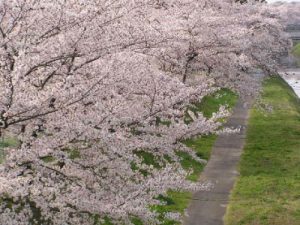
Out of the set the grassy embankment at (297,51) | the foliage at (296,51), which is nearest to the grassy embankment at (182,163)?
the grassy embankment at (297,51)

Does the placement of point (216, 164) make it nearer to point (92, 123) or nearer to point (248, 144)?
point (248, 144)

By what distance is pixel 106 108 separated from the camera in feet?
29.2

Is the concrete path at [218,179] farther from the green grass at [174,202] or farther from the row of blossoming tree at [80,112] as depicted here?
the row of blossoming tree at [80,112]

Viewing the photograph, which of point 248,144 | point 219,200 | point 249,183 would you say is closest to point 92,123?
point 219,200

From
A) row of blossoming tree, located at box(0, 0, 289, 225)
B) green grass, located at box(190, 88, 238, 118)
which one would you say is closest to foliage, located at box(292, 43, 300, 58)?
green grass, located at box(190, 88, 238, 118)

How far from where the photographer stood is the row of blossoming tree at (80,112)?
26.8 feet

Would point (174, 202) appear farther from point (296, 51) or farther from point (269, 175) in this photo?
point (296, 51)

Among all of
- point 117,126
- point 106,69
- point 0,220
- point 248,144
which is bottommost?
point 248,144

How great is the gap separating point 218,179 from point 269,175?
6.96ft

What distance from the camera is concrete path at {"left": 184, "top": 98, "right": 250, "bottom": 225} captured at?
15.9 meters

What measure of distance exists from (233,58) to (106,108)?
1567 centimetres

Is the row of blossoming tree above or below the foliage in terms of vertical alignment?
above

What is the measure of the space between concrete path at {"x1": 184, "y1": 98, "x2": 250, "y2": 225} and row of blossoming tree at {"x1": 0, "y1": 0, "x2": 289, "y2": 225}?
6023mm

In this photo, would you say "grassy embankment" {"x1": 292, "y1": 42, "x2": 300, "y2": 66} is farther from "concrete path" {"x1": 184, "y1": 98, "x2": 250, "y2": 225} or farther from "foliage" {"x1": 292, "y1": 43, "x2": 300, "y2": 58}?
"concrete path" {"x1": 184, "y1": 98, "x2": 250, "y2": 225}
